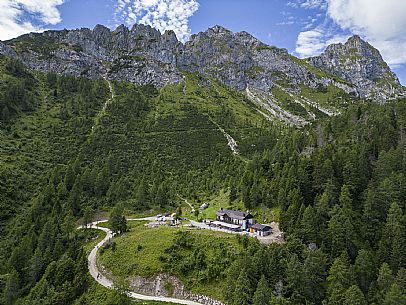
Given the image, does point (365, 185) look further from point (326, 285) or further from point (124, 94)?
point (124, 94)

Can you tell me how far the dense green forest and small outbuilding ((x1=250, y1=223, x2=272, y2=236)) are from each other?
12.2 feet

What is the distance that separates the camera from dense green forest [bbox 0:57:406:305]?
159 feet

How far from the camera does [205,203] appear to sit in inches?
3484

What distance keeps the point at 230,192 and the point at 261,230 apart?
74.3 feet

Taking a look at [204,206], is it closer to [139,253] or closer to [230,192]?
[230,192]

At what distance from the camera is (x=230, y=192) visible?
82.1m

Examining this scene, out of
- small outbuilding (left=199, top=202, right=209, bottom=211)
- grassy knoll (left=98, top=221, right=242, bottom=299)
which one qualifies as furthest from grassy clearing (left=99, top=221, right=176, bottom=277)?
small outbuilding (left=199, top=202, right=209, bottom=211)

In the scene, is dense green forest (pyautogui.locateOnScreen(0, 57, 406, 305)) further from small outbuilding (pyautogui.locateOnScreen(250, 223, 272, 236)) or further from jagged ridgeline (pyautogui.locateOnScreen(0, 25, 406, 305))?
small outbuilding (pyautogui.locateOnScreen(250, 223, 272, 236))

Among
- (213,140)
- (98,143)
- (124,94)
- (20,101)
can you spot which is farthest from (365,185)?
(124,94)

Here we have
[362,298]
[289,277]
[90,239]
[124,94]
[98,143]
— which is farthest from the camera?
[124,94]

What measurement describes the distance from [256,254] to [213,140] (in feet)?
335

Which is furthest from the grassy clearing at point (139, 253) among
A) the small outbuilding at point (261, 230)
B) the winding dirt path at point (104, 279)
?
the small outbuilding at point (261, 230)

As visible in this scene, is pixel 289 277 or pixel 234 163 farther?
pixel 234 163

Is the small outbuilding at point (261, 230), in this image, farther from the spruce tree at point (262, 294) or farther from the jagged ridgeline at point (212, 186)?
the spruce tree at point (262, 294)
